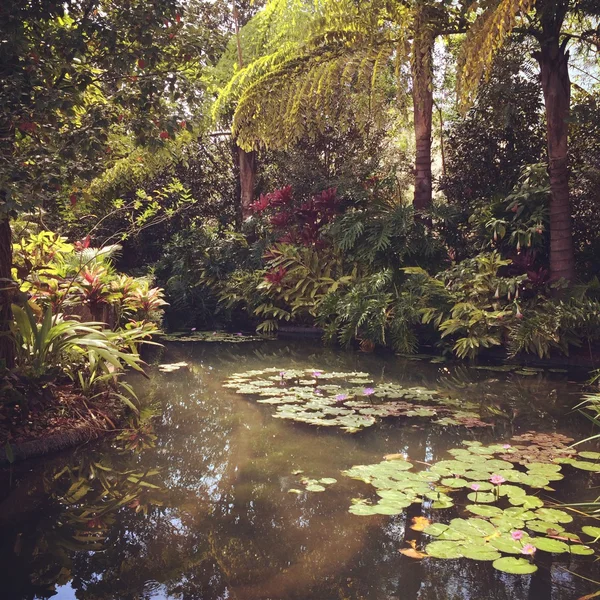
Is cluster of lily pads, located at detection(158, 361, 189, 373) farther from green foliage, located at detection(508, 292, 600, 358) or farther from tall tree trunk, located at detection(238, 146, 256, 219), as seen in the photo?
tall tree trunk, located at detection(238, 146, 256, 219)

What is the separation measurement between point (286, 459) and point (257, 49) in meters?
8.12

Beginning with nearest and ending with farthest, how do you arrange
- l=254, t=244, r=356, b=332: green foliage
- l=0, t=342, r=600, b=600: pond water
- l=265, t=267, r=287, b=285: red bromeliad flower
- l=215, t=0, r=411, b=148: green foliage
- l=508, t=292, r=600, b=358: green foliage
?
1. l=0, t=342, r=600, b=600: pond water
2. l=508, t=292, r=600, b=358: green foliage
3. l=215, t=0, r=411, b=148: green foliage
4. l=254, t=244, r=356, b=332: green foliage
5. l=265, t=267, r=287, b=285: red bromeliad flower

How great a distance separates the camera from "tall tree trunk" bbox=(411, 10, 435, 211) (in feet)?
20.5

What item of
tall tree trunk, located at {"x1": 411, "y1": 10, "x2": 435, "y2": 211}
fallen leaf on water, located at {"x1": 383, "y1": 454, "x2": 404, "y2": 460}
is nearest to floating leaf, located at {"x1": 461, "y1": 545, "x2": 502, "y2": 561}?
fallen leaf on water, located at {"x1": 383, "y1": 454, "x2": 404, "y2": 460}

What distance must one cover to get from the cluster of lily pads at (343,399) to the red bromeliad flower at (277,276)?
2.69 metres

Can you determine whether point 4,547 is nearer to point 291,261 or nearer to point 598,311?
point 598,311

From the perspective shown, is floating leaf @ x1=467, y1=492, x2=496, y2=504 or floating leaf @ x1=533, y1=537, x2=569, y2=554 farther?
floating leaf @ x1=467, y1=492, x2=496, y2=504

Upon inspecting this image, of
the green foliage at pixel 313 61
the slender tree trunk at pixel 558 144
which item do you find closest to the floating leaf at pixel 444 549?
the slender tree trunk at pixel 558 144

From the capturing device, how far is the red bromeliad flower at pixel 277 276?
26.1 feet

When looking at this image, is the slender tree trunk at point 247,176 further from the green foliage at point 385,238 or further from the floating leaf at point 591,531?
the floating leaf at point 591,531

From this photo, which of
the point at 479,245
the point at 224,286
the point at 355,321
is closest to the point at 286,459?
the point at 355,321

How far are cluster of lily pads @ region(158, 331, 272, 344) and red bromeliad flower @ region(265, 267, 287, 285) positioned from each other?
79cm

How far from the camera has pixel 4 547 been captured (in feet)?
7.26

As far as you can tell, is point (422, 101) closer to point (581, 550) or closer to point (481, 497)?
point (481, 497)
